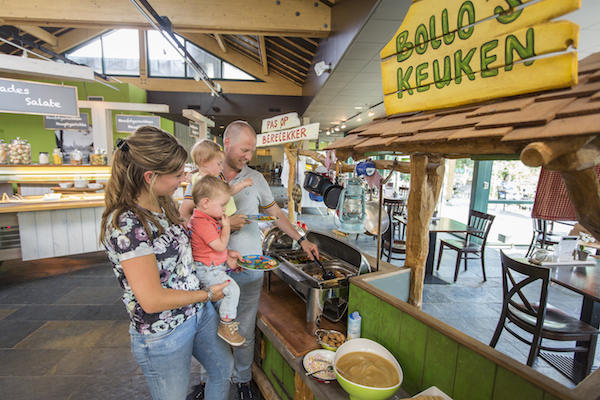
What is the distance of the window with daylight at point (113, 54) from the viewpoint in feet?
37.8

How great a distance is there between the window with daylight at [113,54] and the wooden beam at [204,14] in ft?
25.9

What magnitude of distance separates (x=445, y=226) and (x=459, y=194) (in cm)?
845

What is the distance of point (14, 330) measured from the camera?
3221mm

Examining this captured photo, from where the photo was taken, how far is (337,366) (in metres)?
1.44

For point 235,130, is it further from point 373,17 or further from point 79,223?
point 79,223

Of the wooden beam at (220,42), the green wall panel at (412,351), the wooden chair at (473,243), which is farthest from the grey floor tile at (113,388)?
the wooden beam at (220,42)

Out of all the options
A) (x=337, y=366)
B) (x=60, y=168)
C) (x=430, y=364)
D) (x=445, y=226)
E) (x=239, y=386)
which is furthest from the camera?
(x=60, y=168)

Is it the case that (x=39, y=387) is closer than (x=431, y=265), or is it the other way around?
(x=39, y=387)

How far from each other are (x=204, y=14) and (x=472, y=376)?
18.3ft

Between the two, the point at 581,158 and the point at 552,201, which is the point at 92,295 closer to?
the point at 581,158

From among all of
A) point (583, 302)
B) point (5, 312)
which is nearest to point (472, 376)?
point (583, 302)

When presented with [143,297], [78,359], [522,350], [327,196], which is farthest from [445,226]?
[78,359]

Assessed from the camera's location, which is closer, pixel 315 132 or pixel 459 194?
pixel 315 132

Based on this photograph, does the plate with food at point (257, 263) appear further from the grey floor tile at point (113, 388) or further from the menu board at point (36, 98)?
the menu board at point (36, 98)
